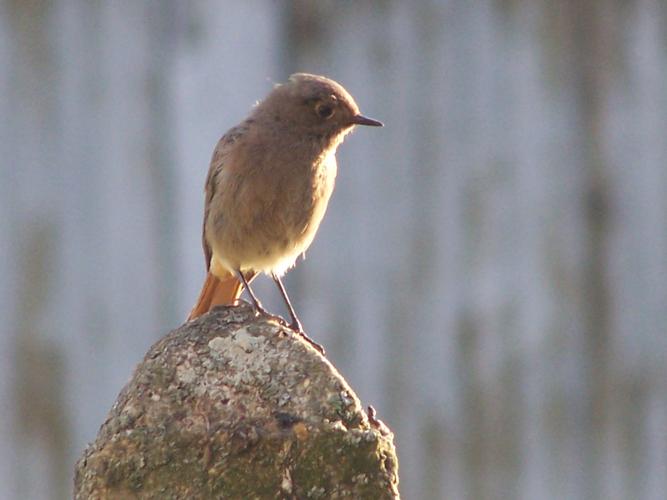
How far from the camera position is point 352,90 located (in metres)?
5.60

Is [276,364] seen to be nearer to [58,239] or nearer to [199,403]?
[199,403]

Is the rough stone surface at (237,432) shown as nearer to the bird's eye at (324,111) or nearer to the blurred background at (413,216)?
the bird's eye at (324,111)

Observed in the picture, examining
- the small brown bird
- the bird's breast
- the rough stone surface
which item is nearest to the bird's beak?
the small brown bird

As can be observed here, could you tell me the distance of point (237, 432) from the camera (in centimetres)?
233

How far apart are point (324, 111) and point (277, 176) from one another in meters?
0.24

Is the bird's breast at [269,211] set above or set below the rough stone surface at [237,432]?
above

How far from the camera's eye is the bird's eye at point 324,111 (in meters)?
4.30

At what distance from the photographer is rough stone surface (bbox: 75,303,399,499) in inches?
91.1

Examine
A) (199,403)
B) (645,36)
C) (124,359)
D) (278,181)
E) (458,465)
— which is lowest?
(458,465)

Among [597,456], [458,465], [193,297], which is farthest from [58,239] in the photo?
[597,456]

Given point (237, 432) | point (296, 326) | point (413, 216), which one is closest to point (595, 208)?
point (413, 216)

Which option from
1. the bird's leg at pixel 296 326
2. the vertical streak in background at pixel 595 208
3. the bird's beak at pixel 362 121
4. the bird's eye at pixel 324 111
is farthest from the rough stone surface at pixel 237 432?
the vertical streak in background at pixel 595 208

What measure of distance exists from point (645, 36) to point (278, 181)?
2.09m

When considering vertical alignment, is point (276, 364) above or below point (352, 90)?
below
